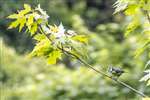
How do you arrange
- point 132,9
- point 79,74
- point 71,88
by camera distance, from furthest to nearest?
point 79,74, point 71,88, point 132,9

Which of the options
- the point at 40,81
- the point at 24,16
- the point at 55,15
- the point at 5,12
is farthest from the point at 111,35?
the point at 24,16

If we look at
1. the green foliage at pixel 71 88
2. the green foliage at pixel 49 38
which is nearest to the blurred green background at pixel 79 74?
the green foliage at pixel 71 88

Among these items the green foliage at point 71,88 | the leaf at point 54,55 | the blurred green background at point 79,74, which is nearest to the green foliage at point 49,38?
the leaf at point 54,55

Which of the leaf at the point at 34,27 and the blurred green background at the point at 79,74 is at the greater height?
the blurred green background at the point at 79,74

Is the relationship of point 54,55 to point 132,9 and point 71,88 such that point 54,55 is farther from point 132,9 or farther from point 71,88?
point 71,88

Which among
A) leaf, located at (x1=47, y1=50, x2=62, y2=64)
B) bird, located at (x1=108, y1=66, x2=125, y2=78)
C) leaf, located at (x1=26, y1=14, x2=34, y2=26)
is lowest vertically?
bird, located at (x1=108, y1=66, x2=125, y2=78)

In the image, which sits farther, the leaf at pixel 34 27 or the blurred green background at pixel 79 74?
the blurred green background at pixel 79 74

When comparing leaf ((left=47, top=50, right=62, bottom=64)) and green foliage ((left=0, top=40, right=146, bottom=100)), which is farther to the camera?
green foliage ((left=0, top=40, right=146, bottom=100))

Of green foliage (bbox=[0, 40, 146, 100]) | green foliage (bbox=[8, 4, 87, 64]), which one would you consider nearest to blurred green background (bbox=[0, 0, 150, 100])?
green foliage (bbox=[0, 40, 146, 100])

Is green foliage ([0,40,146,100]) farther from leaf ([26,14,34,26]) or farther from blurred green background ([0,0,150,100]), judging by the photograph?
leaf ([26,14,34,26])

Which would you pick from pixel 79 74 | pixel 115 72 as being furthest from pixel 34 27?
pixel 79 74

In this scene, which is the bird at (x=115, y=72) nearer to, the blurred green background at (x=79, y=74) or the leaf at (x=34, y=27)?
the leaf at (x=34, y=27)

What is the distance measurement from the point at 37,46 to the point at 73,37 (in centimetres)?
11

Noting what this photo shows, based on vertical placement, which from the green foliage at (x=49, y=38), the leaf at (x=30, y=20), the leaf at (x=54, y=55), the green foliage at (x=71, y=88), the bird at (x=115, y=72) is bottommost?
the bird at (x=115, y=72)
